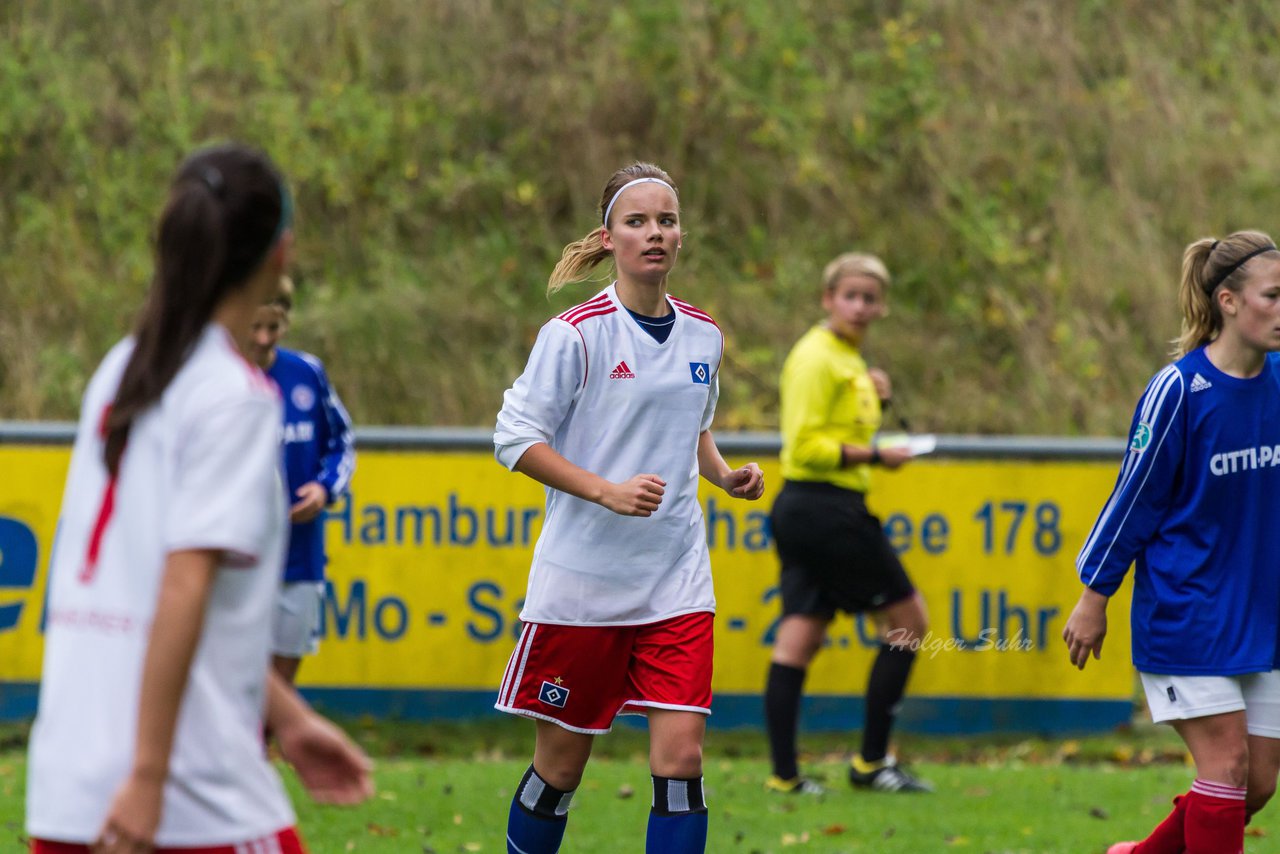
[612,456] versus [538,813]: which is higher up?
[612,456]

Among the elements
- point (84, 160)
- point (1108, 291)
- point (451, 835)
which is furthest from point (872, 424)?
point (84, 160)

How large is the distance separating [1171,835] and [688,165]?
11.3 meters

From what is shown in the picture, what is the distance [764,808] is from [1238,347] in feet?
10.8

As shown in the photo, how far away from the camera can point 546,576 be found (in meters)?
4.87

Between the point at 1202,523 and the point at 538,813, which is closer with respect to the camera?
the point at 1202,523

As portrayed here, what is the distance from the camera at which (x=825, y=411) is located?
24.4 ft

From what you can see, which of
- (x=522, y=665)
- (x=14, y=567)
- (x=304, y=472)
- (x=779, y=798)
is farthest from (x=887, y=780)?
(x=14, y=567)

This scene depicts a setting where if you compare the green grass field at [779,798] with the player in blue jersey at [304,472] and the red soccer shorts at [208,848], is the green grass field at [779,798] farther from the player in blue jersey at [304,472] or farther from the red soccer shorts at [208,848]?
the red soccer shorts at [208,848]

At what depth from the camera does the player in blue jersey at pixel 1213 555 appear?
15.4ft

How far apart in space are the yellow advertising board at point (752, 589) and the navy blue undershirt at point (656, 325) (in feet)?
13.6

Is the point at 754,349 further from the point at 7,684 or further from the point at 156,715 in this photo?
the point at 156,715

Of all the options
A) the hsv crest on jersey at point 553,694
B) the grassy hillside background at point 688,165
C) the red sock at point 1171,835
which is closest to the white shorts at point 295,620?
the hsv crest on jersey at point 553,694

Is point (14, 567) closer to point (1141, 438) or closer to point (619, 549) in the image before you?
point (619, 549)

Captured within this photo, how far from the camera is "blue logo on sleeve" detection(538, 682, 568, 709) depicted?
4.84 m
